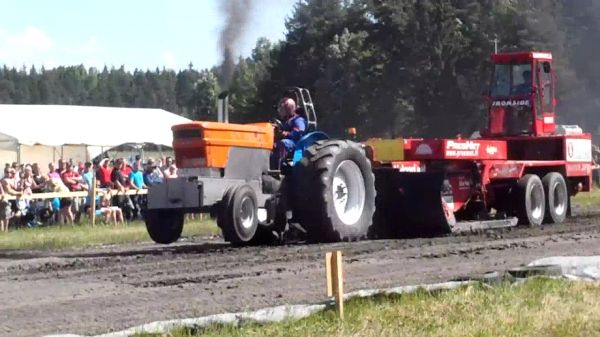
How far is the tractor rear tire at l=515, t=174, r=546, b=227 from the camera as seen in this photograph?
18.6 m

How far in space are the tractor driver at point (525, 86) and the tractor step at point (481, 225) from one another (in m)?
2.92

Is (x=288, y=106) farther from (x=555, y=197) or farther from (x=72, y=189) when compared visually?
(x=72, y=189)

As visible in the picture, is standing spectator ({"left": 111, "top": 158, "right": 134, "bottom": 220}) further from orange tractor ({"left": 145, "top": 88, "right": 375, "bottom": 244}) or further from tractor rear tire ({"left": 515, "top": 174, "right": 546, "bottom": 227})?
orange tractor ({"left": 145, "top": 88, "right": 375, "bottom": 244})

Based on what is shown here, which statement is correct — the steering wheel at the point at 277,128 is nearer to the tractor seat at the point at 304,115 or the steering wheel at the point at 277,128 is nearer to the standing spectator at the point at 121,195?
the tractor seat at the point at 304,115

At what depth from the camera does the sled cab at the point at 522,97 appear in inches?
803

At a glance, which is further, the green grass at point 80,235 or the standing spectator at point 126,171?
the standing spectator at point 126,171

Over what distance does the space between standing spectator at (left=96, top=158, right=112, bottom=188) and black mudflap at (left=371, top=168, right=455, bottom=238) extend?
31.9ft

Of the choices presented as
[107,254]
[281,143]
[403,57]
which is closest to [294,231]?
[281,143]

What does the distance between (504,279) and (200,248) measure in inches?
247

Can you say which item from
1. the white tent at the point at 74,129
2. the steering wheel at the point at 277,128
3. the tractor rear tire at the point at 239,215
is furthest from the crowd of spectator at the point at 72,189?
the tractor rear tire at the point at 239,215

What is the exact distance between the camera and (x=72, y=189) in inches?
971

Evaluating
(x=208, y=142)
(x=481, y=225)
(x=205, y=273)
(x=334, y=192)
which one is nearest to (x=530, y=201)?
(x=481, y=225)

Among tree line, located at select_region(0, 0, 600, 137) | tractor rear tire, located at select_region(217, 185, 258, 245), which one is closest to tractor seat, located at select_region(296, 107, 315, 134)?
tractor rear tire, located at select_region(217, 185, 258, 245)

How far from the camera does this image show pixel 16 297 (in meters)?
10.1
